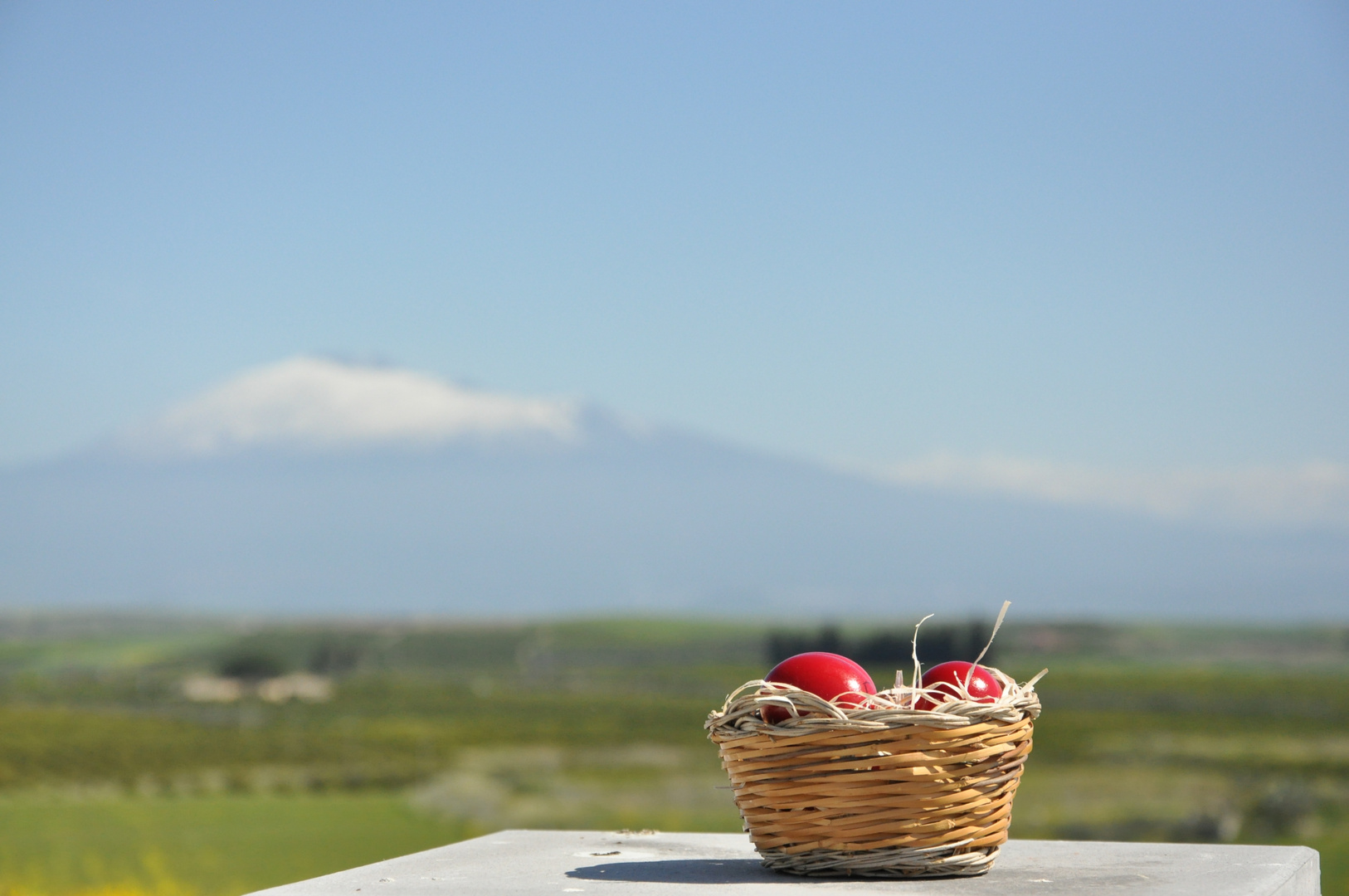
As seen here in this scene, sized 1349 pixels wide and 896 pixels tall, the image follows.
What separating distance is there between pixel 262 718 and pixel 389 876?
55.1 m

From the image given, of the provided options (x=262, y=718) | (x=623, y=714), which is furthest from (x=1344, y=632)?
(x=262, y=718)

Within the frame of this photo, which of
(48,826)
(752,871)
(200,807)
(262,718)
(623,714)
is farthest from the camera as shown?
(623,714)

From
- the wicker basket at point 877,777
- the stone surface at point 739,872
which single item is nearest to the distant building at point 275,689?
the stone surface at point 739,872

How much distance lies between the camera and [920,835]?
3.31 m

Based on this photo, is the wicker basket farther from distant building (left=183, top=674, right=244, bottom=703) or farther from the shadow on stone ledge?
distant building (left=183, top=674, right=244, bottom=703)

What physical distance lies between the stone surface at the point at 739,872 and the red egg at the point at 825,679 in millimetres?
412

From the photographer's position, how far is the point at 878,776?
320 cm

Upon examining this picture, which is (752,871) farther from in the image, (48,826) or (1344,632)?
(1344,632)

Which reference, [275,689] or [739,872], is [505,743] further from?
[739,872]

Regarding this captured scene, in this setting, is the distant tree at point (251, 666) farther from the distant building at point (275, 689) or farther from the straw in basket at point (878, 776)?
the straw in basket at point (878, 776)

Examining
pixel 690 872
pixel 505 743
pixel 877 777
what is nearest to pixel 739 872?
pixel 690 872

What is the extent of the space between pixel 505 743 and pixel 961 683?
213 feet

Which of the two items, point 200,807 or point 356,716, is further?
point 356,716

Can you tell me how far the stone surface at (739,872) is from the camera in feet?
11.0
